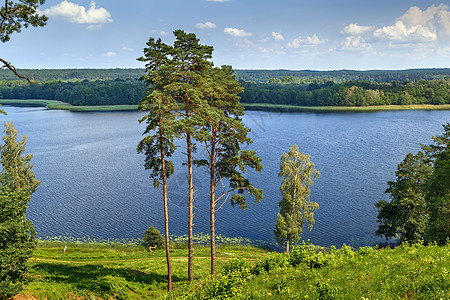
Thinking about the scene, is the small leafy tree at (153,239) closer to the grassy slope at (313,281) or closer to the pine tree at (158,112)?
the grassy slope at (313,281)

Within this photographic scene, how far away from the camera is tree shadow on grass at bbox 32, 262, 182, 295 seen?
18.6m

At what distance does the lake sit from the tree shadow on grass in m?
16.1

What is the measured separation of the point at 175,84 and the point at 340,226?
97.9ft

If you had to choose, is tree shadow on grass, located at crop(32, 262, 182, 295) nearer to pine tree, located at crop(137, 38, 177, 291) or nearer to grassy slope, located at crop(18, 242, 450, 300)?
grassy slope, located at crop(18, 242, 450, 300)

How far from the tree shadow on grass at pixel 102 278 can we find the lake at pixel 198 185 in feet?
52.7

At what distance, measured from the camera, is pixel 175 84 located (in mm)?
18531

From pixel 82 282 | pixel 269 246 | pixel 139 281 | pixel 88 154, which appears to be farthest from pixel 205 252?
pixel 88 154

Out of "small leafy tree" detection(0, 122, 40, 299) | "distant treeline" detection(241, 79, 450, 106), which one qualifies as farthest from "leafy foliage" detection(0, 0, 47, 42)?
"distant treeline" detection(241, 79, 450, 106)

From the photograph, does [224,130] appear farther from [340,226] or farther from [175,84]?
[340,226]

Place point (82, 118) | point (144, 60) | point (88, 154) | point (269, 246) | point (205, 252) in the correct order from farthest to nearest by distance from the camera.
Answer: point (82, 118)
point (88, 154)
point (269, 246)
point (205, 252)
point (144, 60)

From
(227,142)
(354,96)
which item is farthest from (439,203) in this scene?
(354,96)

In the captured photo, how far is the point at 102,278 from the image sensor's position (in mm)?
19984

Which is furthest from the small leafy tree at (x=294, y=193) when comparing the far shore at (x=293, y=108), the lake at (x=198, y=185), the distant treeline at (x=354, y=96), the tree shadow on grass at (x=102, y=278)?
the distant treeline at (x=354, y=96)

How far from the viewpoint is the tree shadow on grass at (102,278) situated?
18609 mm
